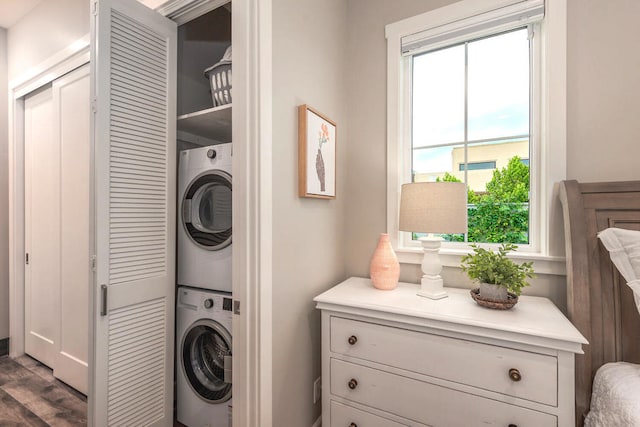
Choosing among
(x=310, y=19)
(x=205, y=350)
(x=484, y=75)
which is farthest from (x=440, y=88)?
(x=205, y=350)

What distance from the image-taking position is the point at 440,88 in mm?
1818

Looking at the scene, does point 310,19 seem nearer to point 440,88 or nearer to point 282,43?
point 282,43

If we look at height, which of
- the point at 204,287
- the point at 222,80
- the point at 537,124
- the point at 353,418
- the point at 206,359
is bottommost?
the point at 353,418

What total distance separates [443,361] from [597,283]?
76 cm

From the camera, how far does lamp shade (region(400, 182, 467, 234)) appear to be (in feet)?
4.42

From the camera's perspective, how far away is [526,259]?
4.92 feet

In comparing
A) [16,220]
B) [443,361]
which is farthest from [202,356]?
[16,220]

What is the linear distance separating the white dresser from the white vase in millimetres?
66

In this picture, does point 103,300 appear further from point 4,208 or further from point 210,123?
point 4,208

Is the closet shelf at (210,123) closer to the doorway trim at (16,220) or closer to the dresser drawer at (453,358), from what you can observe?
the dresser drawer at (453,358)

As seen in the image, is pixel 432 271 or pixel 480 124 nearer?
pixel 432 271

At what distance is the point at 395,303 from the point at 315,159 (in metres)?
0.82

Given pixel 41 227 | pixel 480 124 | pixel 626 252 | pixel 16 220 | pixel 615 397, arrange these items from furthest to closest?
pixel 16 220
pixel 41 227
pixel 480 124
pixel 626 252
pixel 615 397

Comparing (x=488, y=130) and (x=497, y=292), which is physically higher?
(x=488, y=130)
